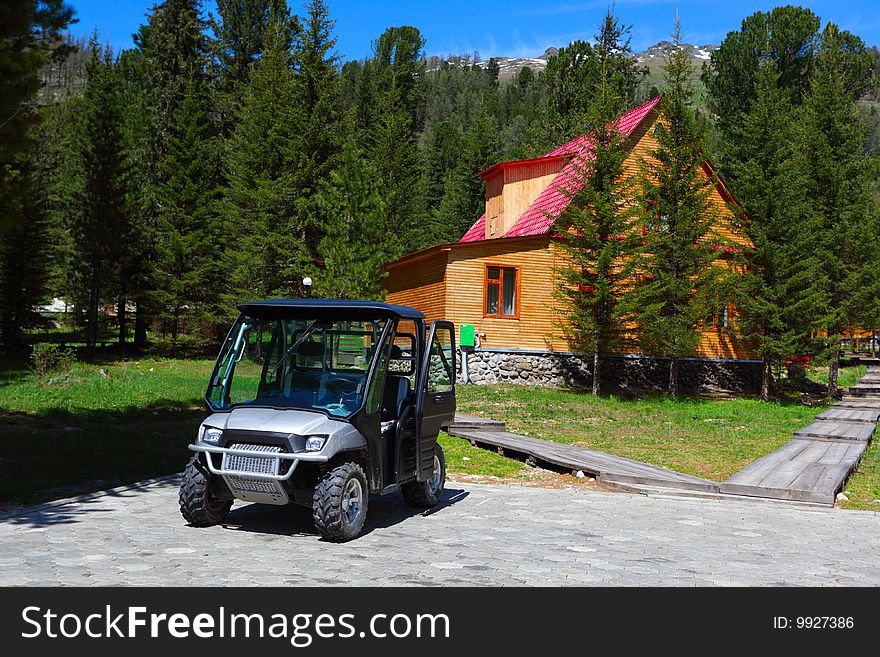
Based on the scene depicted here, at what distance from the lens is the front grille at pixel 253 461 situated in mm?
7250

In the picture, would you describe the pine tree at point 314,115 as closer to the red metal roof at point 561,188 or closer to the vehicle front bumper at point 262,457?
the red metal roof at point 561,188

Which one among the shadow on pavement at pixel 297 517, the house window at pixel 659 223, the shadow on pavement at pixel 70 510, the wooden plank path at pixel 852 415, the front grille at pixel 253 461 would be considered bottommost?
the shadow on pavement at pixel 297 517

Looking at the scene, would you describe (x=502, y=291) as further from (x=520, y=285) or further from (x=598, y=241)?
(x=598, y=241)

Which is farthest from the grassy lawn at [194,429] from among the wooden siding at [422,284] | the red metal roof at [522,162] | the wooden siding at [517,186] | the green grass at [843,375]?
the red metal roof at [522,162]

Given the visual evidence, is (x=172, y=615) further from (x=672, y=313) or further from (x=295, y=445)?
(x=672, y=313)

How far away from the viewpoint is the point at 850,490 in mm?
11914

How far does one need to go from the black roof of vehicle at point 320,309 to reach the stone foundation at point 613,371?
19.0 m

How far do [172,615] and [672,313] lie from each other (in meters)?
24.9

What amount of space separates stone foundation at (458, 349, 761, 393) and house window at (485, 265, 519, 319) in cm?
145

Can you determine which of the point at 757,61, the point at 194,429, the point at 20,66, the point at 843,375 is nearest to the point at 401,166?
the point at 757,61

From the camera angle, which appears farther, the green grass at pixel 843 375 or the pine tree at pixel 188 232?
the pine tree at pixel 188 232

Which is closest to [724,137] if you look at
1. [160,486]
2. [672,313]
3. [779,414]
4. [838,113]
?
[838,113]

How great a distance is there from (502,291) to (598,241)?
3880mm

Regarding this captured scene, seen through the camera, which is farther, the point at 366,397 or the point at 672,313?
the point at 672,313
